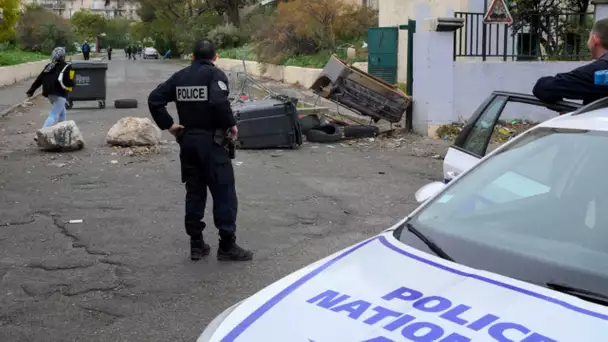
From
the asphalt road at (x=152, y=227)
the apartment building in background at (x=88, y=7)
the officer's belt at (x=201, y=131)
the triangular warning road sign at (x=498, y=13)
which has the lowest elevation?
the asphalt road at (x=152, y=227)

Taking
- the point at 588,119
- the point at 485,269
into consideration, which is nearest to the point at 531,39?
the point at 588,119

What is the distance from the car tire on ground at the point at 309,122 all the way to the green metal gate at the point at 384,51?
4.85 meters

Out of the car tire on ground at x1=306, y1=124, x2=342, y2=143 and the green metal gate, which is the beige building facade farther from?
the car tire on ground at x1=306, y1=124, x2=342, y2=143

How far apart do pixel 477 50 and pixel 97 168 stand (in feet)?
24.4

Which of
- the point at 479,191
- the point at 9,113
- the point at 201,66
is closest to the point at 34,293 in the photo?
the point at 201,66

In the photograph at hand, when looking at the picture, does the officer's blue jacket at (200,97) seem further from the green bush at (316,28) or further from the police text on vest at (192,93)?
the green bush at (316,28)

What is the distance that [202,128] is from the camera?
5645mm

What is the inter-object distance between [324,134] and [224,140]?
6.98 metres

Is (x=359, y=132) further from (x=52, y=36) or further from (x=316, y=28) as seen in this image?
(x=52, y=36)

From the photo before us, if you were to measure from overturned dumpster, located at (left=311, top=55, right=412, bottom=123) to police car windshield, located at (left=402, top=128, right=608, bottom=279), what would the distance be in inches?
368

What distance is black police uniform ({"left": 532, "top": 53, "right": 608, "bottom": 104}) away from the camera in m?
4.16

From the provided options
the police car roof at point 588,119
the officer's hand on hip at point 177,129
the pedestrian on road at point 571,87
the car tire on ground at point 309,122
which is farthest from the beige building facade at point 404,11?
the police car roof at point 588,119

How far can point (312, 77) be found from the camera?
79.3 ft

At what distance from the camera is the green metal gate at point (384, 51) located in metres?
17.2
